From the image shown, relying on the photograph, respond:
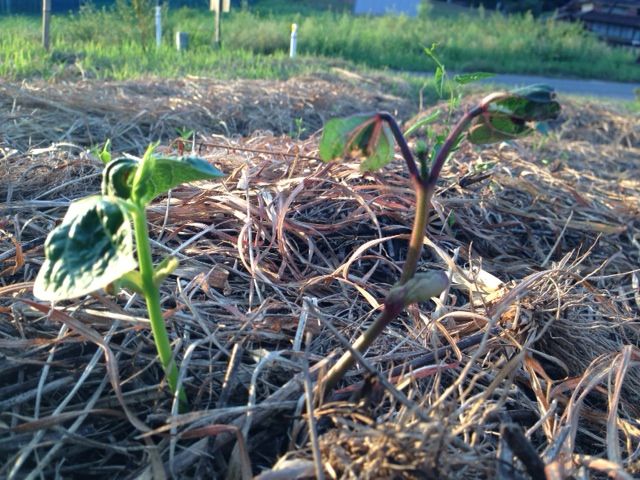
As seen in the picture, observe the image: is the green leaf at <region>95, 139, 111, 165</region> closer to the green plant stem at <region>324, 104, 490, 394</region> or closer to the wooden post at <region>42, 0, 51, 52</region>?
the green plant stem at <region>324, 104, 490, 394</region>

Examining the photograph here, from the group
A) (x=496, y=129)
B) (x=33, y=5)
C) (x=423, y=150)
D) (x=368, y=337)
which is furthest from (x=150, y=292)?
(x=33, y=5)

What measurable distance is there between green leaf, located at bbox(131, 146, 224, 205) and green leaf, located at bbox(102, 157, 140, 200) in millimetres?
28

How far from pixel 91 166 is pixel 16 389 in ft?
3.63

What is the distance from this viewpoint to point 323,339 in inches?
50.2

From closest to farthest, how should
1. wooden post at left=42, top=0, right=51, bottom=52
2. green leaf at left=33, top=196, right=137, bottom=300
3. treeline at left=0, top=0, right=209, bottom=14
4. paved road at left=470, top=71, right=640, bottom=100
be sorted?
green leaf at left=33, top=196, right=137, bottom=300, wooden post at left=42, top=0, right=51, bottom=52, paved road at left=470, top=71, right=640, bottom=100, treeline at left=0, top=0, right=209, bottom=14

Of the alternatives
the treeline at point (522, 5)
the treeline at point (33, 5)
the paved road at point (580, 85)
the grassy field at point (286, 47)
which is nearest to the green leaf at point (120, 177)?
the grassy field at point (286, 47)

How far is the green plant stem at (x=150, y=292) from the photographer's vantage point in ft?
2.84

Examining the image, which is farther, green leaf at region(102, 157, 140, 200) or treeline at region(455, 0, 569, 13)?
treeline at region(455, 0, 569, 13)

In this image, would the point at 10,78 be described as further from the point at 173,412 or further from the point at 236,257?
the point at 173,412

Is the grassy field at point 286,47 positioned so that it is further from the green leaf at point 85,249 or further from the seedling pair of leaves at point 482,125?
the seedling pair of leaves at point 482,125

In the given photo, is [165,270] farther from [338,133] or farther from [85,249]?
[338,133]

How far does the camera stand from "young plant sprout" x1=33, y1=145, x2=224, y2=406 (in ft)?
2.55

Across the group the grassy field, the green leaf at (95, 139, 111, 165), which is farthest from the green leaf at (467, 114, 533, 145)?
the grassy field

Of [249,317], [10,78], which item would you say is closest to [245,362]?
[249,317]
